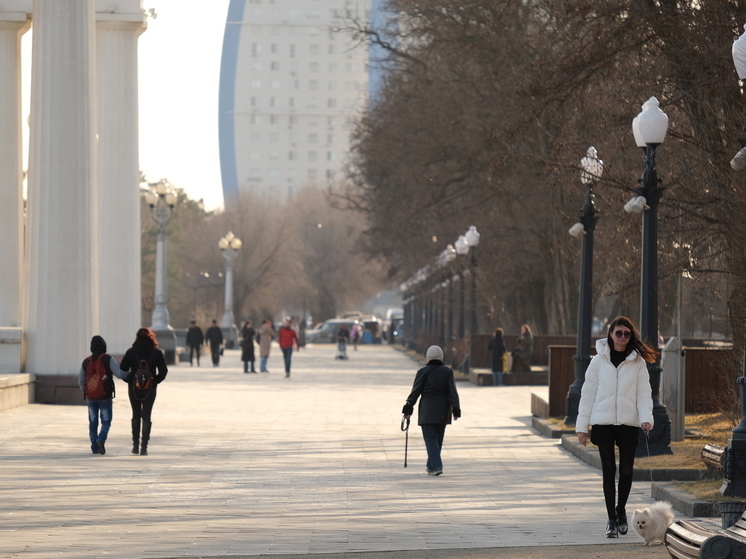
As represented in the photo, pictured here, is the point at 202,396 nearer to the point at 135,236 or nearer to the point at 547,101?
the point at 135,236

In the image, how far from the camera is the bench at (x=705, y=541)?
739cm

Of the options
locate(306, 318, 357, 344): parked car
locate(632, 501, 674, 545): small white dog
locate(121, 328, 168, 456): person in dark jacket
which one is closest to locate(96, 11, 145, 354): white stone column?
locate(121, 328, 168, 456): person in dark jacket

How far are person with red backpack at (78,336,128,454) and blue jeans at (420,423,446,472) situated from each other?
414 centimetres

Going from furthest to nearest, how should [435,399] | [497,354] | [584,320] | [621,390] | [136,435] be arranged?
[497,354] < [584,320] < [136,435] < [435,399] < [621,390]

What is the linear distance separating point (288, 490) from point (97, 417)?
428 cm

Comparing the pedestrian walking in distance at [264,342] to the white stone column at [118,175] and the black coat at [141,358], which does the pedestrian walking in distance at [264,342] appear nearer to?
the white stone column at [118,175]

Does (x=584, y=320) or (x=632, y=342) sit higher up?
(x=584, y=320)

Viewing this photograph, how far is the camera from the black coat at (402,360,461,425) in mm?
16078

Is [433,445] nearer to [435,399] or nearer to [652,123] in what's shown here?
[435,399]

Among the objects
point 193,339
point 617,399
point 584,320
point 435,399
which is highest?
point 584,320

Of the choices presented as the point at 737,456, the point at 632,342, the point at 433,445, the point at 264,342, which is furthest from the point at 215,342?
the point at 632,342

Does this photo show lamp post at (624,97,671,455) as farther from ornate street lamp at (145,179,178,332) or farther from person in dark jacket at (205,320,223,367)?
person in dark jacket at (205,320,223,367)

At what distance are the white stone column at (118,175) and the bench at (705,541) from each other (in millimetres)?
27609

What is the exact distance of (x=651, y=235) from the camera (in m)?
16.6
